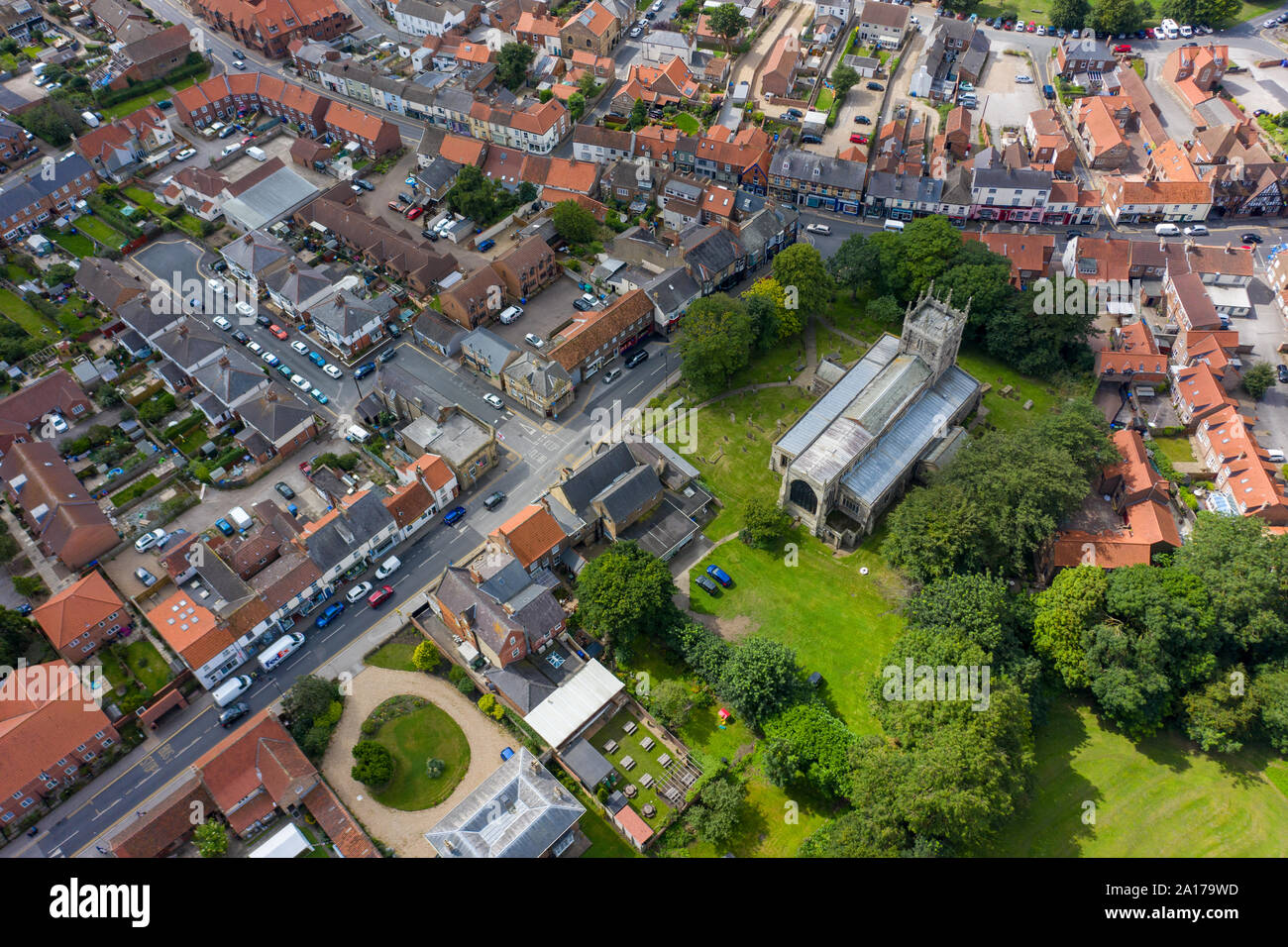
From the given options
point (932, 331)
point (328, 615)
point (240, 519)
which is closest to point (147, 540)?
point (240, 519)

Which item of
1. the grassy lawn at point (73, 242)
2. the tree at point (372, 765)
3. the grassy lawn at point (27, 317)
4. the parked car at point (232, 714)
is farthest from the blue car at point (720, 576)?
the grassy lawn at point (73, 242)

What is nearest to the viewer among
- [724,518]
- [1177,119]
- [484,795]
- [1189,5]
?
[484,795]

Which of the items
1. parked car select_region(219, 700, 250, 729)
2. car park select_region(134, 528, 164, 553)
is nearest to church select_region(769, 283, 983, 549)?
parked car select_region(219, 700, 250, 729)

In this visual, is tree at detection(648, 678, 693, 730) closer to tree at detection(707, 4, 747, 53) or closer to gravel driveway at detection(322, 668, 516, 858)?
gravel driveway at detection(322, 668, 516, 858)

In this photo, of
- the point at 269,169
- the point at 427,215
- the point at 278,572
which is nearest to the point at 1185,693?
the point at 278,572

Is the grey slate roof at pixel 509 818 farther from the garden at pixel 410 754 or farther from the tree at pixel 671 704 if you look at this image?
the tree at pixel 671 704

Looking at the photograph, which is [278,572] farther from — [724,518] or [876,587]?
[876,587]
